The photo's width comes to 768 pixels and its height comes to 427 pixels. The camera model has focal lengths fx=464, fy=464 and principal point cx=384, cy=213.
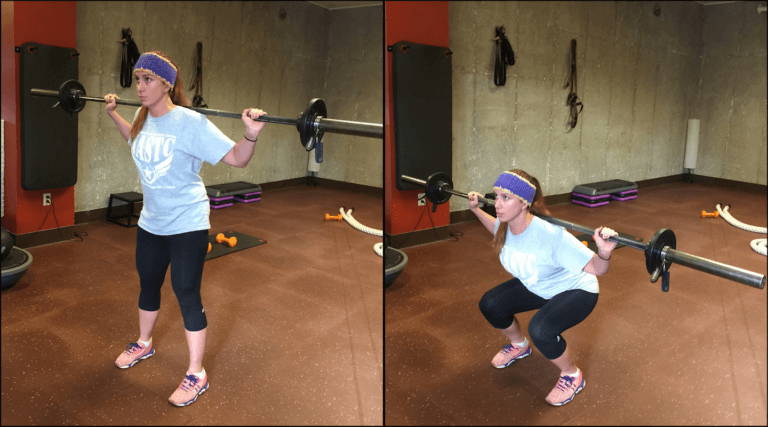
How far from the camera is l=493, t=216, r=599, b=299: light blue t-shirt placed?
1.26m

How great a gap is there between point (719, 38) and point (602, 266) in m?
1.68

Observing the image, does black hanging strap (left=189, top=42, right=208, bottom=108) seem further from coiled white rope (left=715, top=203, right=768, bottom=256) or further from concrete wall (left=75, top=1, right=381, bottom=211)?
coiled white rope (left=715, top=203, right=768, bottom=256)

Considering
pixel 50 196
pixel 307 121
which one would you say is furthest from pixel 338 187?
pixel 50 196

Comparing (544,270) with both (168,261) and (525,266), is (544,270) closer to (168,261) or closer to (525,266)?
(525,266)

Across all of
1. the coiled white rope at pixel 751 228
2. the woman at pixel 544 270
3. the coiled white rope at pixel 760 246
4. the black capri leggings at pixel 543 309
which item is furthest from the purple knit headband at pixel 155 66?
the coiled white rope at pixel 760 246

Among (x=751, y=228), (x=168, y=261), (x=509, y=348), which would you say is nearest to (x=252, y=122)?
(x=168, y=261)

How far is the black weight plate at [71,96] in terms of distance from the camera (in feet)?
3.49

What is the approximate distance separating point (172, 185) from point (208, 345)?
67 cm

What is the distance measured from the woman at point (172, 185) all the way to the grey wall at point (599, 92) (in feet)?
3.40

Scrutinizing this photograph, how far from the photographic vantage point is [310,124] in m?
1.02

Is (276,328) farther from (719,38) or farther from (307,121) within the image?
(719,38)

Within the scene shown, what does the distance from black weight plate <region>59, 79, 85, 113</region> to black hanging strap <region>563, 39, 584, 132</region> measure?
67.2 inches

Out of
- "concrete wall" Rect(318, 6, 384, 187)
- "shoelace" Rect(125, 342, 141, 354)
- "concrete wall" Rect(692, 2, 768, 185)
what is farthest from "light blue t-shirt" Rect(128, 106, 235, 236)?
"concrete wall" Rect(692, 2, 768, 185)

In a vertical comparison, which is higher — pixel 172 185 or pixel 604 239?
pixel 172 185
